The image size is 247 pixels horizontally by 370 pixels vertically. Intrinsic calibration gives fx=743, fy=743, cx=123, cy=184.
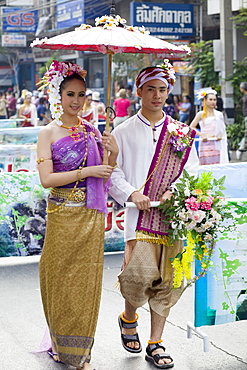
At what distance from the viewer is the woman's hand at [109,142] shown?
480 cm

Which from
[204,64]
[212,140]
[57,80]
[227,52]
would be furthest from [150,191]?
[204,64]

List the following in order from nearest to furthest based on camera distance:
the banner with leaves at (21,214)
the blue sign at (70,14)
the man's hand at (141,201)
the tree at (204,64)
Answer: the man's hand at (141,201), the banner with leaves at (21,214), the tree at (204,64), the blue sign at (70,14)

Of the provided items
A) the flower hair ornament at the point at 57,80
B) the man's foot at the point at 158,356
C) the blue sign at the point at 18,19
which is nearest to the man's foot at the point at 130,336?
the man's foot at the point at 158,356

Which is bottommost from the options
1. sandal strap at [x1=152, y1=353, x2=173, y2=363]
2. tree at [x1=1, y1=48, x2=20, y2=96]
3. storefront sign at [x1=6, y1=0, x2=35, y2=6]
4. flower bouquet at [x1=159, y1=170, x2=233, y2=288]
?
sandal strap at [x1=152, y1=353, x2=173, y2=363]

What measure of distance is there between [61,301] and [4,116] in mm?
25757

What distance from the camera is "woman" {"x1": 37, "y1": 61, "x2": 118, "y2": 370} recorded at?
15.5 feet

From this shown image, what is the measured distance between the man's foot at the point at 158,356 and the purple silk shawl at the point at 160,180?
0.78 metres

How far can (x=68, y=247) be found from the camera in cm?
473

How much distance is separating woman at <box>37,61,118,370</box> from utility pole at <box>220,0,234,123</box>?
50.7 feet

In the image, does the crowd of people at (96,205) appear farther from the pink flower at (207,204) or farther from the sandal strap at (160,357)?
the pink flower at (207,204)

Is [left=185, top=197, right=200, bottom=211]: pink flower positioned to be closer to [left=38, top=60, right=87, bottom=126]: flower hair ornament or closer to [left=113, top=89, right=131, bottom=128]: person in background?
[left=38, top=60, right=87, bottom=126]: flower hair ornament

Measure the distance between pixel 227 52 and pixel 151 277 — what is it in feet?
51.8

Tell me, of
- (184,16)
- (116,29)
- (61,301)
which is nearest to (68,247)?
(61,301)

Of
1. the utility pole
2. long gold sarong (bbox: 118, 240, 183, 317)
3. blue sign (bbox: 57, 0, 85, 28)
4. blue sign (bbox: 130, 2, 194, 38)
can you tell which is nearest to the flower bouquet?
long gold sarong (bbox: 118, 240, 183, 317)
